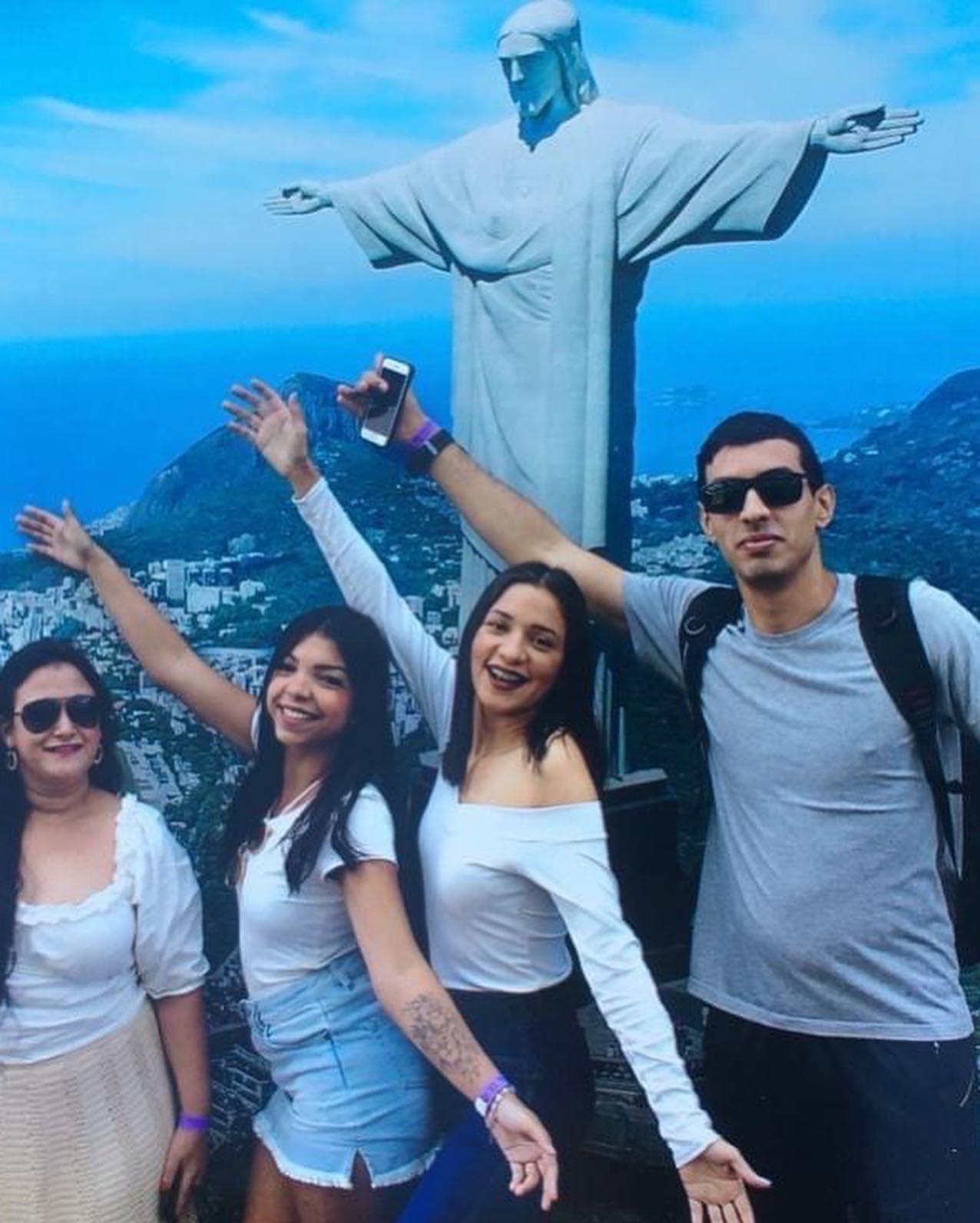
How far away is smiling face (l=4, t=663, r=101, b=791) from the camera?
9.36 ft

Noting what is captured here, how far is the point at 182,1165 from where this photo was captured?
2.88 metres

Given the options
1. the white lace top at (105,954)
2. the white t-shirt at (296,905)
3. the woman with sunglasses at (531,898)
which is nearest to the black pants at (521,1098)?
the woman with sunglasses at (531,898)

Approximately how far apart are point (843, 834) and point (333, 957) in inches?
40.7

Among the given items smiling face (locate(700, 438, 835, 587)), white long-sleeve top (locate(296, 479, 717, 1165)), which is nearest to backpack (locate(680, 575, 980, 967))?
smiling face (locate(700, 438, 835, 587))

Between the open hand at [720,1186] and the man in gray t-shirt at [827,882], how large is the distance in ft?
0.58

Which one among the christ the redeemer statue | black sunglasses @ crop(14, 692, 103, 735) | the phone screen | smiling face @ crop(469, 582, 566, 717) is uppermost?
the christ the redeemer statue

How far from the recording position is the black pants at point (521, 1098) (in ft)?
8.18

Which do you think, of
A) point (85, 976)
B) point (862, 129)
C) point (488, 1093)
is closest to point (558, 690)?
point (488, 1093)

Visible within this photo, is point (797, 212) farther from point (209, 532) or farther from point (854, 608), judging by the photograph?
point (209, 532)

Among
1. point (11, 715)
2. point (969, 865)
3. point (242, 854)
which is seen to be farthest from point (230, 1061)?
point (969, 865)

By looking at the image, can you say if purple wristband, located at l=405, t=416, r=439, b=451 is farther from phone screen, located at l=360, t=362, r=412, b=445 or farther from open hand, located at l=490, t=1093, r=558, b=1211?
open hand, located at l=490, t=1093, r=558, b=1211

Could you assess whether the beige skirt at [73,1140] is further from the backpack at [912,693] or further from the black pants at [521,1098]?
the backpack at [912,693]

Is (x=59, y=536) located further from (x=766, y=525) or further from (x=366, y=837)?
(x=766, y=525)

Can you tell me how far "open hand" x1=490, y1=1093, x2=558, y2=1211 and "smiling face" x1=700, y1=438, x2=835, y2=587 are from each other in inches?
41.3
